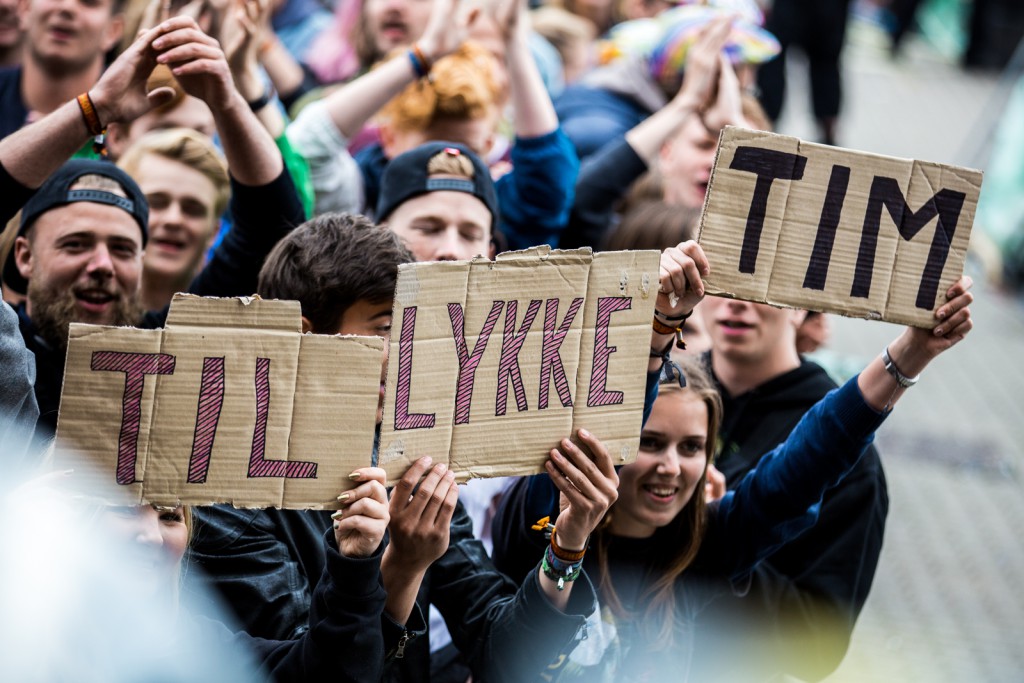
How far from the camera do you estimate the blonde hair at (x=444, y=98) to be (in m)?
4.02

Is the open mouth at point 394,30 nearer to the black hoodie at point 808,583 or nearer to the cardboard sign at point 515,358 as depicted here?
the black hoodie at point 808,583

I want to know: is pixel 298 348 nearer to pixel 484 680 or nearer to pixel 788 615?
pixel 484 680

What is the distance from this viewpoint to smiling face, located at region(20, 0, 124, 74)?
4.01 metres

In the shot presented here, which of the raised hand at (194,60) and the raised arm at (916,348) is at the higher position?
the raised hand at (194,60)

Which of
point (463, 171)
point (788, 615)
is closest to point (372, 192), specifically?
point (463, 171)

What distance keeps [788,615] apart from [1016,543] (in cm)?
395

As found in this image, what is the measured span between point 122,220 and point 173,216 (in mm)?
674

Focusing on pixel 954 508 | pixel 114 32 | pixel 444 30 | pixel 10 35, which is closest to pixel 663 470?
pixel 444 30

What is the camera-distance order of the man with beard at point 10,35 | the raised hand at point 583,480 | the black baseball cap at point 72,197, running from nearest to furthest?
the raised hand at point 583,480
the black baseball cap at point 72,197
the man with beard at point 10,35

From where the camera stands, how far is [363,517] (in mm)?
2127

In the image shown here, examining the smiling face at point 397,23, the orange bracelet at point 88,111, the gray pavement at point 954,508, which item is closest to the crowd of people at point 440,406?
the orange bracelet at point 88,111

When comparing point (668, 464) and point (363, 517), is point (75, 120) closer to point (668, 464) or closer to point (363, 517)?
point (363, 517)

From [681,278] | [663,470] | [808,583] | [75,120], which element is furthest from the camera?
[808,583]

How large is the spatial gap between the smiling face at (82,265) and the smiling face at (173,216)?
65 centimetres
